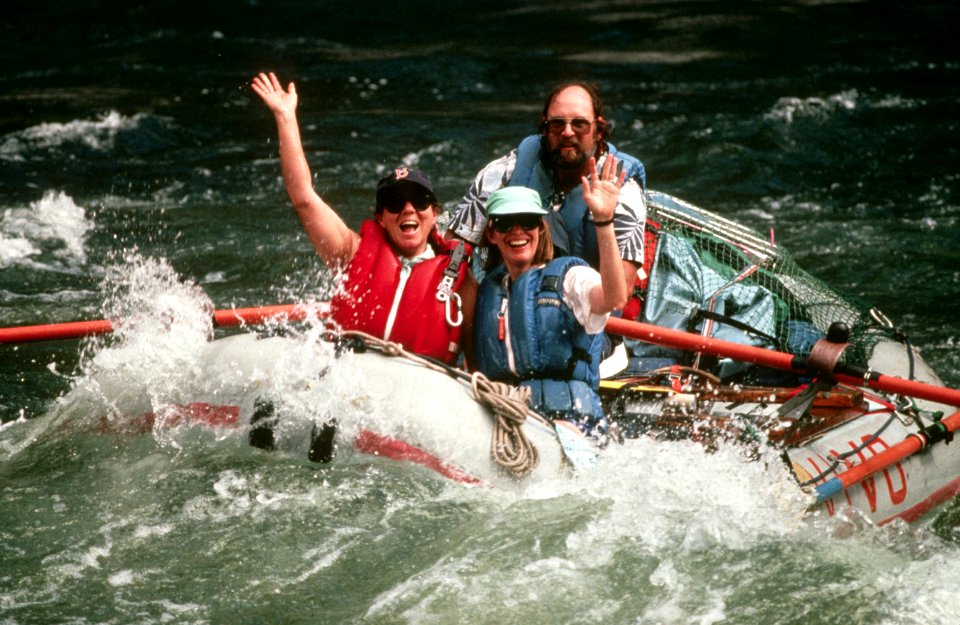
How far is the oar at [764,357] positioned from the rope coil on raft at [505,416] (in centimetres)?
102

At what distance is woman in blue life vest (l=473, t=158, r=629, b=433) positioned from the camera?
4.42 meters

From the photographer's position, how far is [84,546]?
420cm

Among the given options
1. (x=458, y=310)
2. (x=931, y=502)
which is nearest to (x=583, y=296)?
(x=458, y=310)

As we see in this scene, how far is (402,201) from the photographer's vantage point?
177 inches

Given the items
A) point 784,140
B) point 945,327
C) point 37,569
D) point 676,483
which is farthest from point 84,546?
point 784,140

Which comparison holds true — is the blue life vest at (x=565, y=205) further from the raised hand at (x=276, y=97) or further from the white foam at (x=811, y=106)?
the white foam at (x=811, y=106)

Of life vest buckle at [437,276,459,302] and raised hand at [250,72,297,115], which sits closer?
life vest buckle at [437,276,459,302]

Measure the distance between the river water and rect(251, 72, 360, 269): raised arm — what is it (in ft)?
2.02

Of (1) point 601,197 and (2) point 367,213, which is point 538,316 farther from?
(2) point 367,213

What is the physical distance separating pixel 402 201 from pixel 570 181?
0.94 m

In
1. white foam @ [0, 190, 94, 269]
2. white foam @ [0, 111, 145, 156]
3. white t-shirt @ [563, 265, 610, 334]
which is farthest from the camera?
white foam @ [0, 111, 145, 156]

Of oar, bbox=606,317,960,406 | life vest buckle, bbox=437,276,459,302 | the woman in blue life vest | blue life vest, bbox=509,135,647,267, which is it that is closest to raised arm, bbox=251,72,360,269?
life vest buckle, bbox=437,276,459,302

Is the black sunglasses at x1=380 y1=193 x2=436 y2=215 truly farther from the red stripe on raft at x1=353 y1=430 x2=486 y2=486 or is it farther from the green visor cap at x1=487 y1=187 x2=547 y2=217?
the red stripe on raft at x1=353 y1=430 x2=486 y2=486

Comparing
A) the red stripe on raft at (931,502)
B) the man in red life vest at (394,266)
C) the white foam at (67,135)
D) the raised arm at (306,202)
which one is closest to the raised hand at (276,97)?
the raised arm at (306,202)
